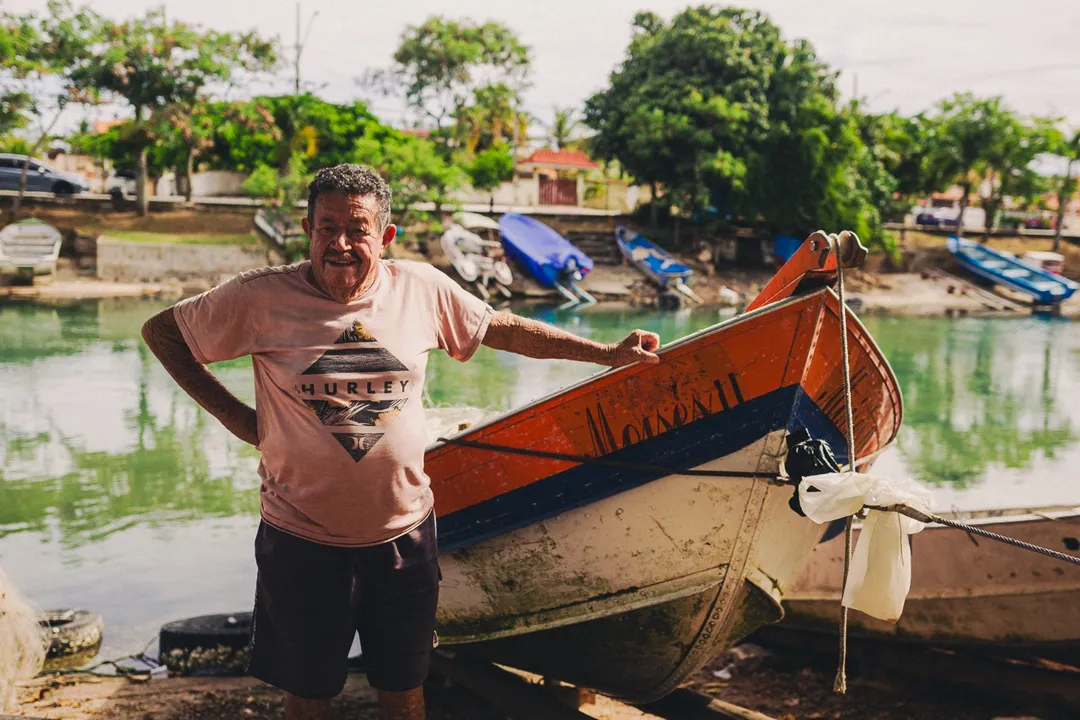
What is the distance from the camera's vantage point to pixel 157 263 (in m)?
20.4

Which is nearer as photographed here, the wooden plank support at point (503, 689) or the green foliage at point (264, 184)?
the wooden plank support at point (503, 689)

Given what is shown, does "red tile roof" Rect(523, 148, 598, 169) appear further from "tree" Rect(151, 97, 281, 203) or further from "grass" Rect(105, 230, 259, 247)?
"grass" Rect(105, 230, 259, 247)

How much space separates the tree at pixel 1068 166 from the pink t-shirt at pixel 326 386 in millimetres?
29529

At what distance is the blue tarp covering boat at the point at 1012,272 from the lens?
931 inches

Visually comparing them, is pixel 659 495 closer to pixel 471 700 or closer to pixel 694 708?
pixel 694 708

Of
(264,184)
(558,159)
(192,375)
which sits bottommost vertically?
(192,375)

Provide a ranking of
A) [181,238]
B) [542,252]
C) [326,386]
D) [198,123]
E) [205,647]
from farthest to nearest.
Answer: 1. [198,123]
2. [542,252]
3. [181,238]
4. [205,647]
5. [326,386]

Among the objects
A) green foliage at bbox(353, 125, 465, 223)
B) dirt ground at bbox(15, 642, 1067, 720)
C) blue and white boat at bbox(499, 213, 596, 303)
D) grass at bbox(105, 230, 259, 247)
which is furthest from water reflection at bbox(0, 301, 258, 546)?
blue and white boat at bbox(499, 213, 596, 303)

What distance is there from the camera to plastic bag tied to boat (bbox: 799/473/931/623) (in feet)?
9.11

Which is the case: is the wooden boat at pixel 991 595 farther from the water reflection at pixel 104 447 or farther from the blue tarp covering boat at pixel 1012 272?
the blue tarp covering boat at pixel 1012 272

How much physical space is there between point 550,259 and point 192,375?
19.2m

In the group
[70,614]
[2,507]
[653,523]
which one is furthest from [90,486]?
[653,523]

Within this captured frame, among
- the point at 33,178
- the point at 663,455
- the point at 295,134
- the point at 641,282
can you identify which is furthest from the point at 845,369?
the point at 33,178

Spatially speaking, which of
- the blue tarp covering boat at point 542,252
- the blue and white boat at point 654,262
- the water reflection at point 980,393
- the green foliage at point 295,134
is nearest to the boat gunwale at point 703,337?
the water reflection at point 980,393
